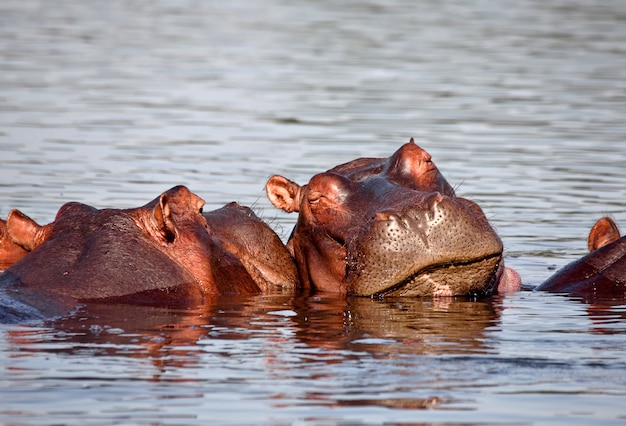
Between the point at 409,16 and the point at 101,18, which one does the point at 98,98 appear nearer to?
the point at 101,18

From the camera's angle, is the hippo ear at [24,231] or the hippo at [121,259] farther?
the hippo ear at [24,231]

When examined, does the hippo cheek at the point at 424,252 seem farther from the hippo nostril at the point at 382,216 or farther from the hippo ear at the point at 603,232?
the hippo ear at the point at 603,232

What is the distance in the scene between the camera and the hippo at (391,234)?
8344 millimetres

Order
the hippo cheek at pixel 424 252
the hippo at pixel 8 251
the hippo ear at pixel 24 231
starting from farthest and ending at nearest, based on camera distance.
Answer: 1. the hippo at pixel 8 251
2. the hippo ear at pixel 24 231
3. the hippo cheek at pixel 424 252

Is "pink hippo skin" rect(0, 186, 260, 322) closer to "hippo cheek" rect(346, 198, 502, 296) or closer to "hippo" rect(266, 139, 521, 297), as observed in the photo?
"hippo" rect(266, 139, 521, 297)

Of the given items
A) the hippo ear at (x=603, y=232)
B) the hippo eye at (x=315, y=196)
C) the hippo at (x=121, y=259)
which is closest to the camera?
the hippo at (x=121, y=259)

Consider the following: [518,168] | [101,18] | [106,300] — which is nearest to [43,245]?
[106,300]

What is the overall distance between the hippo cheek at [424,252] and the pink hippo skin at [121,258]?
0.95m

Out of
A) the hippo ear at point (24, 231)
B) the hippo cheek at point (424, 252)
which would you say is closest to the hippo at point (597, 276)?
the hippo cheek at point (424, 252)

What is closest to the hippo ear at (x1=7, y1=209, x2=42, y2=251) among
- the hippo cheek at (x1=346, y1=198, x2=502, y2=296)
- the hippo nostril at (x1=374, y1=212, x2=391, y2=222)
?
the hippo cheek at (x1=346, y1=198, x2=502, y2=296)

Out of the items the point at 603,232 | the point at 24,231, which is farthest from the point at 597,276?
the point at 24,231

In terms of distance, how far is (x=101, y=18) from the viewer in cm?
3744

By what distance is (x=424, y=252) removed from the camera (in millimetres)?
8336

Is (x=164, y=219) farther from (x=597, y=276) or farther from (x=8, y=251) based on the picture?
(x=597, y=276)
